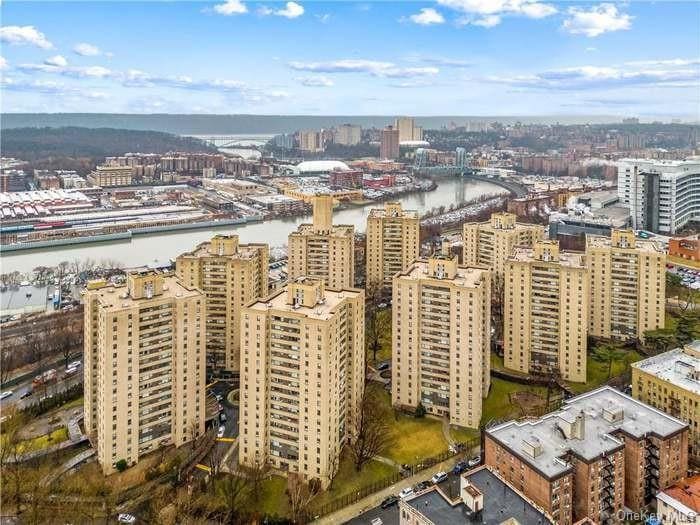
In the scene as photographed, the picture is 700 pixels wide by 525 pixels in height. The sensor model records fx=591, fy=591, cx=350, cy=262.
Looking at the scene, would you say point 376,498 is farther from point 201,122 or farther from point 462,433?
point 201,122

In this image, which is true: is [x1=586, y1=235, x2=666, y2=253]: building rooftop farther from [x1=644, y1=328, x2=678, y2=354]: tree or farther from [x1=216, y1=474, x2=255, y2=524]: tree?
[x1=216, y1=474, x2=255, y2=524]: tree

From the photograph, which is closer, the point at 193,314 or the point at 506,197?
the point at 193,314

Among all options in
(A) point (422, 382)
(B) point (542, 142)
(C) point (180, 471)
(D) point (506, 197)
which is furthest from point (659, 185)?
(B) point (542, 142)

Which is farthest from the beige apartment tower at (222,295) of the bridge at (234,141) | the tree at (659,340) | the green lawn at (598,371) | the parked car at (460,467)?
the bridge at (234,141)

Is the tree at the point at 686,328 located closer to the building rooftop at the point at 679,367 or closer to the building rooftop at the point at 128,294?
the building rooftop at the point at 679,367

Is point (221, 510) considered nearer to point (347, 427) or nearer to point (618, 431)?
point (347, 427)

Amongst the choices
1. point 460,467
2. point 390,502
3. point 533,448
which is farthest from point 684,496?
point 390,502
